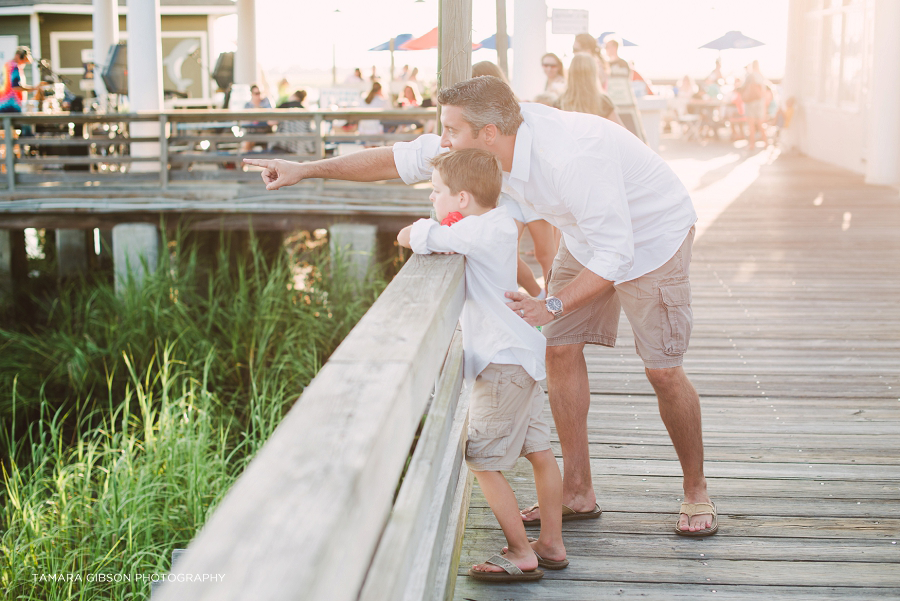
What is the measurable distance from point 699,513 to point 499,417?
2.64ft

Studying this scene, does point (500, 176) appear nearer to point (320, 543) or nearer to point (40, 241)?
point (320, 543)

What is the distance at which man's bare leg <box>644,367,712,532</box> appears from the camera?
104 inches

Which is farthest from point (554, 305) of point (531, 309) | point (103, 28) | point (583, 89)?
point (103, 28)

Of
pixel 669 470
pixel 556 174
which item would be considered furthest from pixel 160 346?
pixel 556 174

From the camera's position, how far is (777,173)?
12.2 metres

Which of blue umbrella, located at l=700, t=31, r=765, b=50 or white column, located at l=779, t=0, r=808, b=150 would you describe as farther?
blue umbrella, located at l=700, t=31, r=765, b=50

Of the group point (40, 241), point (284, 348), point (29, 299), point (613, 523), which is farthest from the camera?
point (40, 241)

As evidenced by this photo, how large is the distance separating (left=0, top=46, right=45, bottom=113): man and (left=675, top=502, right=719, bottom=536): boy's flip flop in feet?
30.5

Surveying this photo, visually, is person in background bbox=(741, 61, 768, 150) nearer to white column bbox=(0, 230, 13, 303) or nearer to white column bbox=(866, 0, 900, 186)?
white column bbox=(866, 0, 900, 186)

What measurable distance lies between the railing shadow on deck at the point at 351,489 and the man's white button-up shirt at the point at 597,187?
518mm

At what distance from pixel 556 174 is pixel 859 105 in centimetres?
1105

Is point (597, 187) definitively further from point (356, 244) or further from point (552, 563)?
point (356, 244)

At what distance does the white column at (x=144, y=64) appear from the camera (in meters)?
8.94

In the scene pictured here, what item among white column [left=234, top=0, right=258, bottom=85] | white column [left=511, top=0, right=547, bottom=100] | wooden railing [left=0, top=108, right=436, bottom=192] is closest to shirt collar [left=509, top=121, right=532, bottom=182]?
wooden railing [left=0, top=108, right=436, bottom=192]
